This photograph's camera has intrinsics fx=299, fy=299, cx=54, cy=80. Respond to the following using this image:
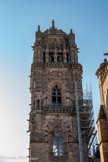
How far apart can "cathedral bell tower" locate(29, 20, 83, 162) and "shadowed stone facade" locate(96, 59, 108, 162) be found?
12.5m

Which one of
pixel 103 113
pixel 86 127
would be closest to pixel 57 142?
pixel 86 127

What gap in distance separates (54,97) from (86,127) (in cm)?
551

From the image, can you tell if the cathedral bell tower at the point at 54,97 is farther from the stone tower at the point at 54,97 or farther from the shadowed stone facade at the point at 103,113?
the shadowed stone facade at the point at 103,113

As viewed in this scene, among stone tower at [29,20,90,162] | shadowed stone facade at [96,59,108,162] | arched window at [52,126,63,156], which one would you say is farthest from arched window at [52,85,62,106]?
shadowed stone facade at [96,59,108,162]

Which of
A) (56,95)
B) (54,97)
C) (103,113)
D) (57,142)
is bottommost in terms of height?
(57,142)

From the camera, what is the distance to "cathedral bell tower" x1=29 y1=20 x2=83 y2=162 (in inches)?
1195

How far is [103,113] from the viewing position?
18.7 metres

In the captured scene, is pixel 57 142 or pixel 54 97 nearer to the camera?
pixel 57 142

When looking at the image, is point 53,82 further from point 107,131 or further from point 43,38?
point 107,131

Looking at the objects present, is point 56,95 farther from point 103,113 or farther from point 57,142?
point 103,113

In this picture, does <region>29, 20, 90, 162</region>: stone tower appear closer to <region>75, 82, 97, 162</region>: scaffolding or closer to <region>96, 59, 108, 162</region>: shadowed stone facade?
<region>75, 82, 97, 162</region>: scaffolding

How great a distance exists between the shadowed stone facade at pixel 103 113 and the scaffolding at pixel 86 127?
1201 cm

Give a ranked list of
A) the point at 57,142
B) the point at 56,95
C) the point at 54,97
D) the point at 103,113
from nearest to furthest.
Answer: the point at 103,113
the point at 57,142
the point at 56,95
the point at 54,97

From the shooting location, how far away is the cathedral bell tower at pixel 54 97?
99.6 ft
